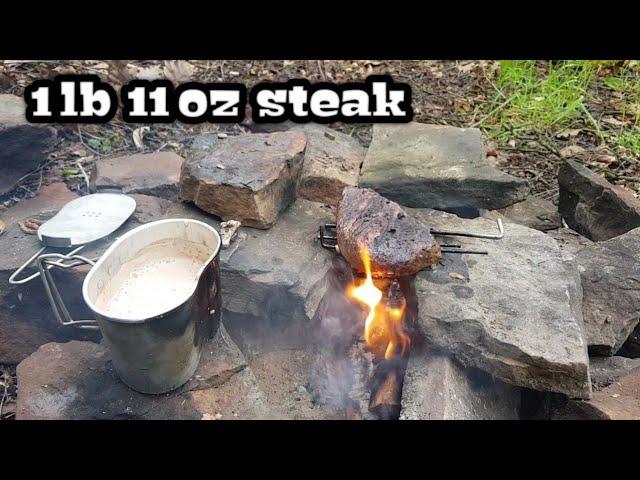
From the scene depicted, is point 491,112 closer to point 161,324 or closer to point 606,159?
point 606,159

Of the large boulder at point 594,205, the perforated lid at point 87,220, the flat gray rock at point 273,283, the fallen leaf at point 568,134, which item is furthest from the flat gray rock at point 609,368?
the fallen leaf at point 568,134

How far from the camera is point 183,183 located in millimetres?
2855

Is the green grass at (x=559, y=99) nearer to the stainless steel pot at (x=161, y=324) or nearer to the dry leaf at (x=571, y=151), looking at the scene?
the dry leaf at (x=571, y=151)

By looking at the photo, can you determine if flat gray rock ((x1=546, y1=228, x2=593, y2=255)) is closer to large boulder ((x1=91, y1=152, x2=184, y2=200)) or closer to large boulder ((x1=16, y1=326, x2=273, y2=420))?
large boulder ((x1=16, y1=326, x2=273, y2=420))

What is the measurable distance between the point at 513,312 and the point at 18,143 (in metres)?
2.89

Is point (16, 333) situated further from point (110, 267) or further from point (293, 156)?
point (293, 156)

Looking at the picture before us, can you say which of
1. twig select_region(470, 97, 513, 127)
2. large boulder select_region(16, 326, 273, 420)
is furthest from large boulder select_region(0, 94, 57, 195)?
twig select_region(470, 97, 513, 127)

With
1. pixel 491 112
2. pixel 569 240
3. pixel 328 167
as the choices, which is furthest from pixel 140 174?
pixel 491 112

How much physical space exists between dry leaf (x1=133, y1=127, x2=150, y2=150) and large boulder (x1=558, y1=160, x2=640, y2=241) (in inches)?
112

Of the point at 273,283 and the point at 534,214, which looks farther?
the point at 534,214

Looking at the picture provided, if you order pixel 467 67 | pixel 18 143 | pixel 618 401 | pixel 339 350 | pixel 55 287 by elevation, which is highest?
pixel 467 67

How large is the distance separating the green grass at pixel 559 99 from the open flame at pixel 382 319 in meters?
2.56

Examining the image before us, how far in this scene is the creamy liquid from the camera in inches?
85.3

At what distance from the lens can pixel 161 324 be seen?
190 centimetres
